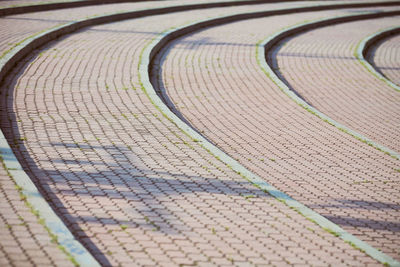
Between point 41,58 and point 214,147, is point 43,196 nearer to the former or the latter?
point 214,147

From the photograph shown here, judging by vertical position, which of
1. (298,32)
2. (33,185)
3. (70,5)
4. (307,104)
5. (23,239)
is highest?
(70,5)

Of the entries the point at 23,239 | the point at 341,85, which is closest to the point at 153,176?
the point at 23,239

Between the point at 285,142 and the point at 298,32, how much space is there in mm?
9976

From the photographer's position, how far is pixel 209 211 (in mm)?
5617

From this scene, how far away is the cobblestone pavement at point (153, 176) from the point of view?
4871 millimetres

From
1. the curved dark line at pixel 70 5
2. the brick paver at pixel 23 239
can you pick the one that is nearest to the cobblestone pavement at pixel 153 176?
the brick paver at pixel 23 239

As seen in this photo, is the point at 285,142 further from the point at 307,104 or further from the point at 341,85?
the point at 341,85

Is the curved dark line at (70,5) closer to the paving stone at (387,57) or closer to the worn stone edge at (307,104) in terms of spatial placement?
the worn stone edge at (307,104)

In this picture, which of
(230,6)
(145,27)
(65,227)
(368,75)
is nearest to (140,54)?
Answer: (145,27)

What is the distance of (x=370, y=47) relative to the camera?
54.6 ft

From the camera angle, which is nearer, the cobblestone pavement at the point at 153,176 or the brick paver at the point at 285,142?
the cobblestone pavement at the point at 153,176

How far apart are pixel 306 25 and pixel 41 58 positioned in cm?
995

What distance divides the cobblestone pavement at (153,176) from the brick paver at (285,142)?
0.03 meters

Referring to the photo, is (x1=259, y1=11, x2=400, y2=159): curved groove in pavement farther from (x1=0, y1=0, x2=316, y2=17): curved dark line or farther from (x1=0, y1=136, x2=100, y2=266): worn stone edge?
(x1=0, y1=136, x2=100, y2=266): worn stone edge
